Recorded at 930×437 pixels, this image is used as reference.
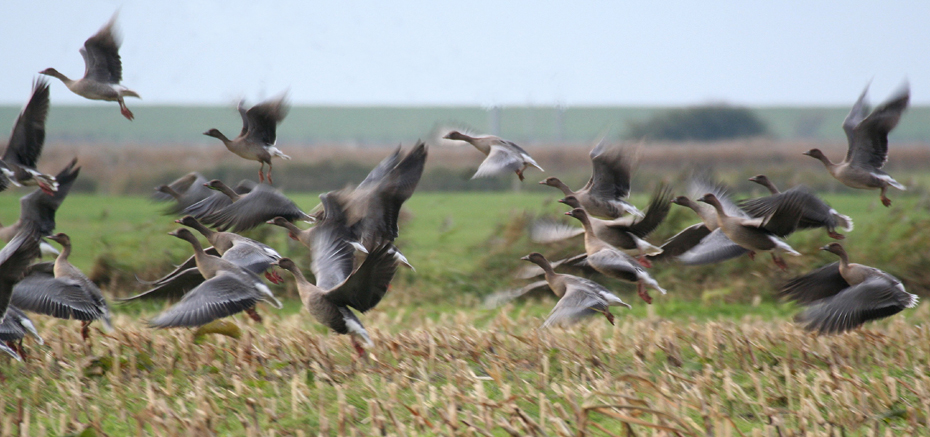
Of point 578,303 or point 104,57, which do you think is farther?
point 104,57

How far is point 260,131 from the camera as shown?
18.4 feet

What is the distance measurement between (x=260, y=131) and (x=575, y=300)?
234 centimetres

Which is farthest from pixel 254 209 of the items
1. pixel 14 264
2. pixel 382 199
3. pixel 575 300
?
pixel 575 300

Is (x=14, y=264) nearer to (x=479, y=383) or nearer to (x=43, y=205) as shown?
(x=43, y=205)

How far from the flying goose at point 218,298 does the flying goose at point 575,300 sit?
1.77m

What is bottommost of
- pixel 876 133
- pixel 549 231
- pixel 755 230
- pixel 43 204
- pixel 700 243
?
pixel 549 231

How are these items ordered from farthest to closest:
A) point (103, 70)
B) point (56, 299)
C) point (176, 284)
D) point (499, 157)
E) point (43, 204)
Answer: point (43, 204) < point (176, 284) < point (103, 70) < point (499, 157) < point (56, 299)

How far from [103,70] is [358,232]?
7.06 feet

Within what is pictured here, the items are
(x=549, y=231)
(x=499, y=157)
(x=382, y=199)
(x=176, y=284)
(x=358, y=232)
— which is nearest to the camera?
(x=382, y=199)

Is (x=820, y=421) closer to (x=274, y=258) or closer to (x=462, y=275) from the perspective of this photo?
(x=274, y=258)

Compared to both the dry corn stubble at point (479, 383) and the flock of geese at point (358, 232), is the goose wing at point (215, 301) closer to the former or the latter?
the flock of geese at point (358, 232)

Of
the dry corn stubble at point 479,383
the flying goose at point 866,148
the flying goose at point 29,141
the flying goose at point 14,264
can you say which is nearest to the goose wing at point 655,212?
the dry corn stubble at point 479,383

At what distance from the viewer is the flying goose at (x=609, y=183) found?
5.61 m

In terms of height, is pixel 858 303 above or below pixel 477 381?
above
